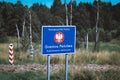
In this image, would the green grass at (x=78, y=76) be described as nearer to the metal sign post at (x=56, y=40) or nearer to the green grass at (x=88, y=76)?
the green grass at (x=88, y=76)

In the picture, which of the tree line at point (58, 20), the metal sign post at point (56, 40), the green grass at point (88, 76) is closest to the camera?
the metal sign post at point (56, 40)

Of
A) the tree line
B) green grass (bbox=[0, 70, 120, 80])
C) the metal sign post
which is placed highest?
the tree line

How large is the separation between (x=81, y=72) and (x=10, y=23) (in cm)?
5852

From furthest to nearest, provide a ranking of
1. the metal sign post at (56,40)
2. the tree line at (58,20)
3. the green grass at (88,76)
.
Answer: the tree line at (58,20) → the green grass at (88,76) → the metal sign post at (56,40)

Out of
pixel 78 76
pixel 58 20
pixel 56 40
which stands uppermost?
pixel 58 20

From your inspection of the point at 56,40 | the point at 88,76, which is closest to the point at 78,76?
the point at 88,76

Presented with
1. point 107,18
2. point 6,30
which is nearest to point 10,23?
point 6,30

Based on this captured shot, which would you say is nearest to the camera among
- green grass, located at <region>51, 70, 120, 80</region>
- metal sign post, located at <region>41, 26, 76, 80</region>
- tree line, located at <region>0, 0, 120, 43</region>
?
metal sign post, located at <region>41, 26, 76, 80</region>

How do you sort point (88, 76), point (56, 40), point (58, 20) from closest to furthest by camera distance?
point (56, 40) → point (88, 76) → point (58, 20)

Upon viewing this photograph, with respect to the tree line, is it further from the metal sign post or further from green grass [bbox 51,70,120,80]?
the metal sign post

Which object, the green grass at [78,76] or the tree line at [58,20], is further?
the tree line at [58,20]

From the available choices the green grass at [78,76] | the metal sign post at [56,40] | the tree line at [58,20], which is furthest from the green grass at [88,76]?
the tree line at [58,20]

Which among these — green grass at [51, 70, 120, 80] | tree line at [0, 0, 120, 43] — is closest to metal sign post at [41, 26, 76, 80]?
green grass at [51, 70, 120, 80]

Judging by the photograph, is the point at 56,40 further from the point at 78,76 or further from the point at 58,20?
the point at 58,20
